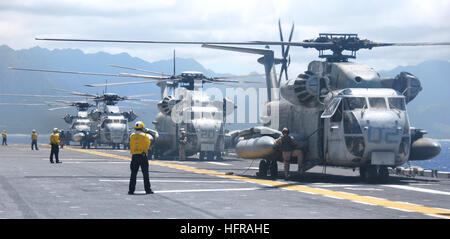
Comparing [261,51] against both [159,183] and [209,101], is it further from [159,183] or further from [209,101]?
[209,101]

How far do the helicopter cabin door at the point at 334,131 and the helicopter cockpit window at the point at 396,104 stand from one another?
1665 mm

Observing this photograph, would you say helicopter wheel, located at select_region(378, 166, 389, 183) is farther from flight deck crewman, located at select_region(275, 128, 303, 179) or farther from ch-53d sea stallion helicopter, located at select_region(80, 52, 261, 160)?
ch-53d sea stallion helicopter, located at select_region(80, 52, 261, 160)

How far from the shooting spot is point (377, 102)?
901 inches

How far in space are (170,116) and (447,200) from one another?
28004 millimetres

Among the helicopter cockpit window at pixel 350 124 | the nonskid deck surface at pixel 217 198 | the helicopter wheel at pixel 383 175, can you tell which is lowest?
the nonskid deck surface at pixel 217 198

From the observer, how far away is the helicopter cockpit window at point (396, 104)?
75.4 feet

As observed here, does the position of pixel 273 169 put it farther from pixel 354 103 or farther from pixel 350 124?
pixel 354 103

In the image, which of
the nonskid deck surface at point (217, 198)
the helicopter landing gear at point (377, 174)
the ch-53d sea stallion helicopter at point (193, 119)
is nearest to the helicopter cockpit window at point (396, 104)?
the helicopter landing gear at point (377, 174)

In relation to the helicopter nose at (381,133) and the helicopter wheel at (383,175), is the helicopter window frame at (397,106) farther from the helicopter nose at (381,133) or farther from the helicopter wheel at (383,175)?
the helicopter wheel at (383,175)

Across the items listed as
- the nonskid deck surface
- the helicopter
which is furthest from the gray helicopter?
the helicopter

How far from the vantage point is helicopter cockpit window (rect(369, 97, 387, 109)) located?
22.8 meters

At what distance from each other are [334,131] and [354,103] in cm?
121
